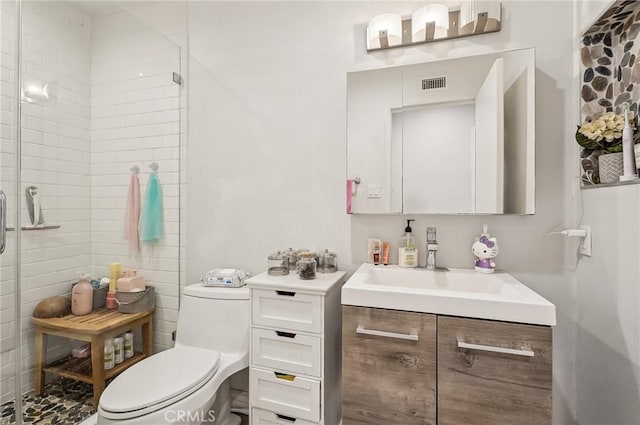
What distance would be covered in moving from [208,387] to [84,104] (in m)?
1.50

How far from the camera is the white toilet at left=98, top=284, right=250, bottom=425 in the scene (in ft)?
3.87

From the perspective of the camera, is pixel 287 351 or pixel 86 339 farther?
pixel 86 339

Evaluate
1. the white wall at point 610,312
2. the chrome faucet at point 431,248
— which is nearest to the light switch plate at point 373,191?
the chrome faucet at point 431,248

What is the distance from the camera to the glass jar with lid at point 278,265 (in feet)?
5.21

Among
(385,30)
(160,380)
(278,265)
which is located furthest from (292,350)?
(385,30)

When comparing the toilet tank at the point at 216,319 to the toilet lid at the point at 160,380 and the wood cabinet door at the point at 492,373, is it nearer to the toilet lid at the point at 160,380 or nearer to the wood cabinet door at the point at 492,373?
the toilet lid at the point at 160,380

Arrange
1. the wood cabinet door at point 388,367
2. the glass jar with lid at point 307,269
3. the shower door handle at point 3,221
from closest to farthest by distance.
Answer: the wood cabinet door at point 388,367
the shower door handle at point 3,221
the glass jar with lid at point 307,269

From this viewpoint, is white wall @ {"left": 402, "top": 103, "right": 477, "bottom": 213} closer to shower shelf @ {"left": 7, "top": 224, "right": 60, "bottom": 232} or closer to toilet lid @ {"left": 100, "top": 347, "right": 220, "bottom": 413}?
toilet lid @ {"left": 100, "top": 347, "right": 220, "bottom": 413}

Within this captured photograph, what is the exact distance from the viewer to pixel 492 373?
3.51ft

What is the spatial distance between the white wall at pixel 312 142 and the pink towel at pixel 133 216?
11.7 inches

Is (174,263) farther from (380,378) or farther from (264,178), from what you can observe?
(380,378)

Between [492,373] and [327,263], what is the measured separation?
85 centimetres

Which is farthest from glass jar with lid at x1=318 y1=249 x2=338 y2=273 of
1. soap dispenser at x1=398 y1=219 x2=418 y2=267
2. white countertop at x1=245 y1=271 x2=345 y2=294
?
soap dispenser at x1=398 y1=219 x2=418 y2=267

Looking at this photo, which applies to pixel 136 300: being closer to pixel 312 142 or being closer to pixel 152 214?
pixel 152 214
